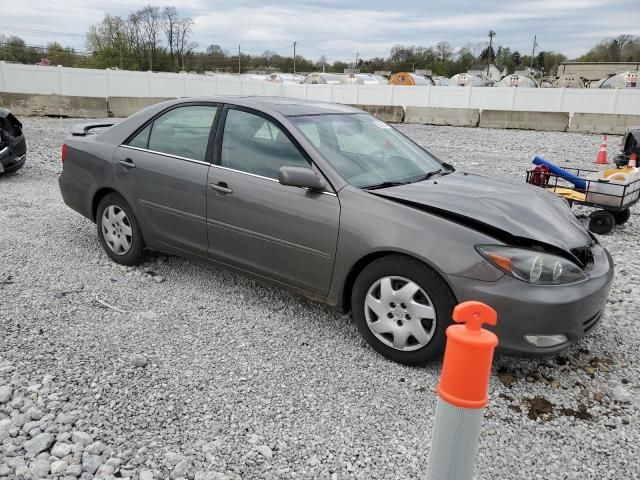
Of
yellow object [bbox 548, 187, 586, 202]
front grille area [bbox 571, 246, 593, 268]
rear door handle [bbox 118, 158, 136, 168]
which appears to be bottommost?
yellow object [bbox 548, 187, 586, 202]

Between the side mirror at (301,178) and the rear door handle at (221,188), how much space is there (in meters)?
0.62

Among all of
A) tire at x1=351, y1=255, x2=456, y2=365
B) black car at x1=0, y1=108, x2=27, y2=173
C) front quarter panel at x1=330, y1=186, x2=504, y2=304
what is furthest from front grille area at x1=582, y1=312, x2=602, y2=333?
black car at x1=0, y1=108, x2=27, y2=173

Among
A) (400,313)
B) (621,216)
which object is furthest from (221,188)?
(621,216)

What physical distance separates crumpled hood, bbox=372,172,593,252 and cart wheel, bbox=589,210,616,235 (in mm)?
2946

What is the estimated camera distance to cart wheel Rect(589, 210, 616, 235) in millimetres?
6480

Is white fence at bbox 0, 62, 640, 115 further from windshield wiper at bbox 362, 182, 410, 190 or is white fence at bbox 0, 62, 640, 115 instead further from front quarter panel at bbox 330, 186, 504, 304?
front quarter panel at bbox 330, 186, 504, 304

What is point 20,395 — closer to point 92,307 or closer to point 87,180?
point 92,307

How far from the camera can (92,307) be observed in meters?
4.04

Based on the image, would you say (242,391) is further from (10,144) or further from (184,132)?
(10,144)

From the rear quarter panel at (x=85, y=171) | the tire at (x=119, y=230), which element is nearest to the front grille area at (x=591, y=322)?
the tire at (x=119, y=230)

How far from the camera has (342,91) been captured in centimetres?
3070

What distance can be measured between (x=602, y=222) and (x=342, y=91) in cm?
2572

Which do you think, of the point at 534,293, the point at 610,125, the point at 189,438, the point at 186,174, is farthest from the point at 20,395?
the point at 610,125

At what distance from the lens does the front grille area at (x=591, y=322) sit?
3.07 metres
